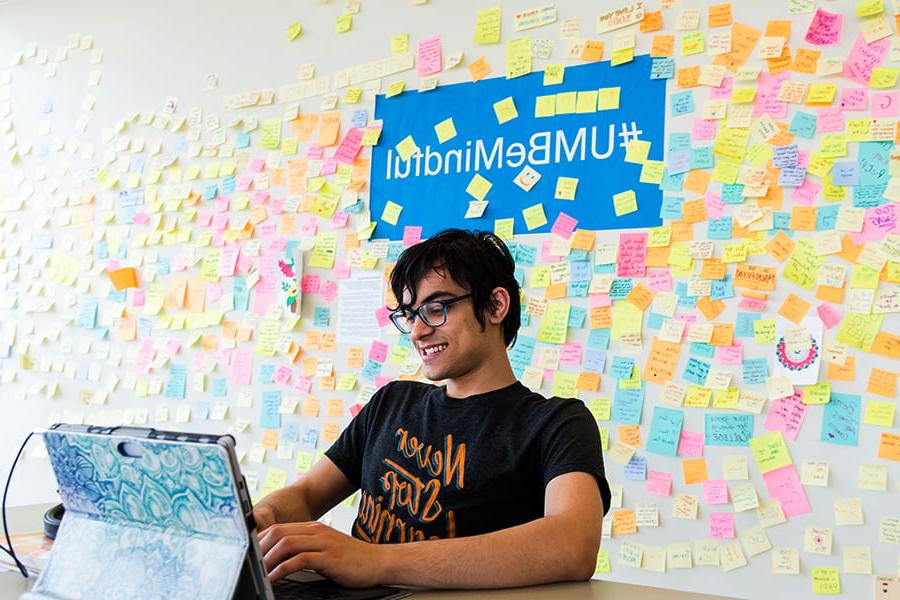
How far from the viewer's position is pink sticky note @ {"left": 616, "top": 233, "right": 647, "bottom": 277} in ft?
7.97

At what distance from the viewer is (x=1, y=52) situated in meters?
3.93

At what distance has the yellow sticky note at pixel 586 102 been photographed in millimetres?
2533

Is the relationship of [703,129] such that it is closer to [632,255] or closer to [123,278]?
[632,255]

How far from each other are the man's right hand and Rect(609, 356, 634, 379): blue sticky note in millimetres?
1129

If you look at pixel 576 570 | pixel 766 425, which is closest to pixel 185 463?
pixel 576 570

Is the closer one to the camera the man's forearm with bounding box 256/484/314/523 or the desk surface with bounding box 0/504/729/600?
the desk surface with bounding box 0/504/729/600

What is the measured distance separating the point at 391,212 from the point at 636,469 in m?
1.11

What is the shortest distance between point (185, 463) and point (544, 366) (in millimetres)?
1680

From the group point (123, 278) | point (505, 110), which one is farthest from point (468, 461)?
point (123, 278)

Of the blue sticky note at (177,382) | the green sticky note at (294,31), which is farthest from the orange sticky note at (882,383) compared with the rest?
the blue sticky note at (177,382)

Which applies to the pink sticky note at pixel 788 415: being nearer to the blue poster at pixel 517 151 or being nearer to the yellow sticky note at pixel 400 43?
the blue poster at pixel 517 151

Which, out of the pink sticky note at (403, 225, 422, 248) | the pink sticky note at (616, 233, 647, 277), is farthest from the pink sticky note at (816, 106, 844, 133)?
the pink sticky note at (403, 225, 422, 248)

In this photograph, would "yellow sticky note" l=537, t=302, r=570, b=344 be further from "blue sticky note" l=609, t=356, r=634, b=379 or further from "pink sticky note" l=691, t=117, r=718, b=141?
"pink sticky note" l=691, t=117, r=718, b=141

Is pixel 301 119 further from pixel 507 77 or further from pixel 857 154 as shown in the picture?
pixel 857 154
